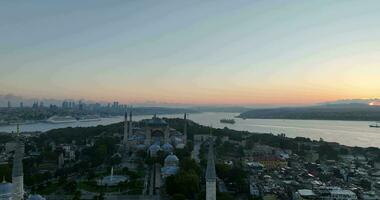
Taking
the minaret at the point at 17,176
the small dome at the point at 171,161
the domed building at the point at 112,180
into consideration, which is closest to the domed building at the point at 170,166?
the small dome at the point at 171,161

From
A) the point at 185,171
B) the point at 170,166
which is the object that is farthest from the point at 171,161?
the point at 185,171

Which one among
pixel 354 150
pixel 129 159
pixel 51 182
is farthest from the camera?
pixel 354 150

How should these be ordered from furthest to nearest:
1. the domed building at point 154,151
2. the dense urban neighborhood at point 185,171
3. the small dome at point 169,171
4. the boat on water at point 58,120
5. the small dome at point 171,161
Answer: the boat on water at point 58,120
the domed building at point 154,151
the small dome at point 171,161
the small dome at point 169,171
the dense urban neighborhood at point 185,171

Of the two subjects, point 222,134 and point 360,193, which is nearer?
point 360,193

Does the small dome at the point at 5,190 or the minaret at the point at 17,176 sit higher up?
the minaret at the point at 17,176

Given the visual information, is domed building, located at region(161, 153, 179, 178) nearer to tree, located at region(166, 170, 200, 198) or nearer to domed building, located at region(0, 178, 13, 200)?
tree, located at region(166, 170, 200, 198)

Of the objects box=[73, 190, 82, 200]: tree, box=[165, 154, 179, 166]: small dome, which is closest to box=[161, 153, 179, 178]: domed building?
box=[165, 154, 179, 166]: small dome

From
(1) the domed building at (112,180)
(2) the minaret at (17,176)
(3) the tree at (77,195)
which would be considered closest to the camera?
(2) the minaret at (17,176)

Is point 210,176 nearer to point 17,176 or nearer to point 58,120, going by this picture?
point 17,176

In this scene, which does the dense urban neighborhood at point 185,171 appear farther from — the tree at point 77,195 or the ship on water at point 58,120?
the ship on water at point 58,120

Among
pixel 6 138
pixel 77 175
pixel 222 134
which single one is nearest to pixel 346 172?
pixel 77 175

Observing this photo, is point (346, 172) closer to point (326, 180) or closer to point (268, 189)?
point (326, 180)
